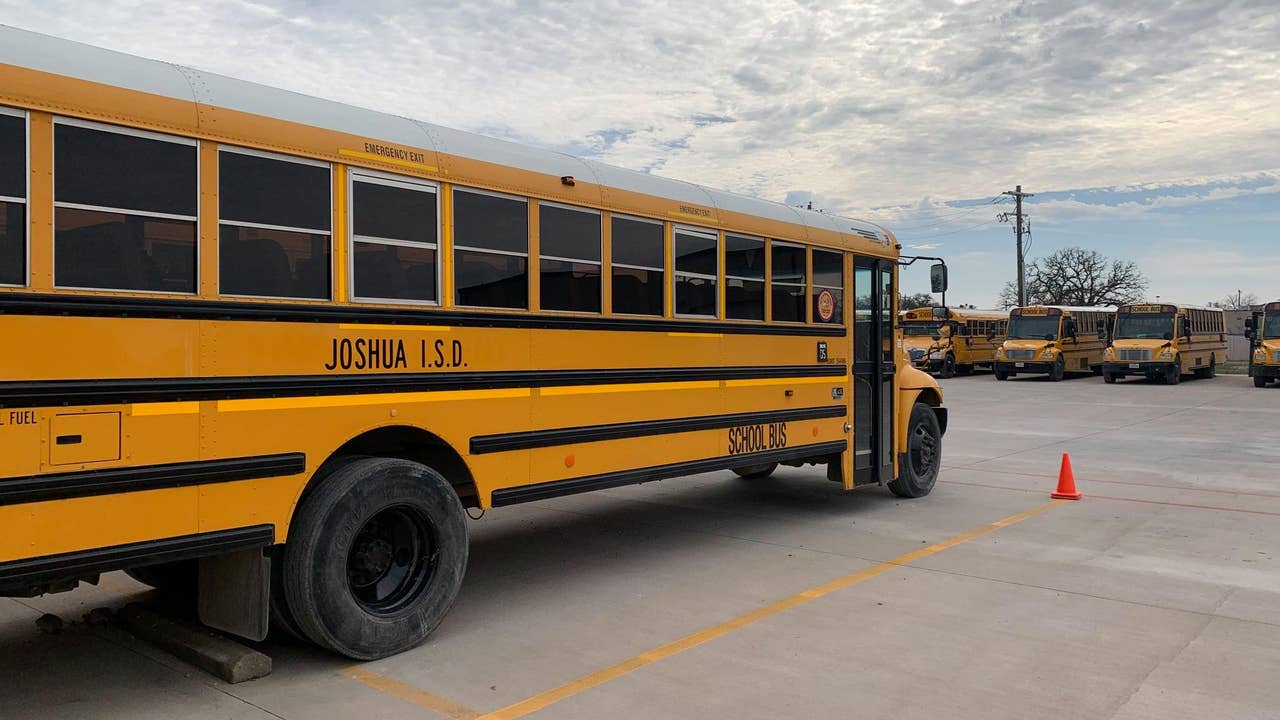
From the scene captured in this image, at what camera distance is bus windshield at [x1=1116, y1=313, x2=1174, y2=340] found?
96.7 feet

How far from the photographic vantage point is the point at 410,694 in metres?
4.27

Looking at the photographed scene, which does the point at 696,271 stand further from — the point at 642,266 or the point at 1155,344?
the point at 1155,344

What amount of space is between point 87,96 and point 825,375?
19.1 ft

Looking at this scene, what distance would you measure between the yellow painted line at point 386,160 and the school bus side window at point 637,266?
4.72ft

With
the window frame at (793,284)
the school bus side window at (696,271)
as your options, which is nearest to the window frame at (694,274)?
the school bus side window at (696,271)

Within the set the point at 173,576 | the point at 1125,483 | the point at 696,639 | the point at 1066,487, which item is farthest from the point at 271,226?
the point at 1125,483

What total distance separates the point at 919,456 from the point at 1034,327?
82.8ft

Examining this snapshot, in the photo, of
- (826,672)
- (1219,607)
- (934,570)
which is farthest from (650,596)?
(1219,607)

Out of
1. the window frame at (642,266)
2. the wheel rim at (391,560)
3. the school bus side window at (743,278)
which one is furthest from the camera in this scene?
the school bus side window at (743,278)

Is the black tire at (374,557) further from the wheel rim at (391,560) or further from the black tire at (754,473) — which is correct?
the black tire at (754,473)

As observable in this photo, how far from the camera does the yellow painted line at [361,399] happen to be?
4.20m

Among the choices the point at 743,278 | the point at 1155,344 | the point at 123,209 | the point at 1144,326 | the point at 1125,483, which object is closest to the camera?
the point at 123,209

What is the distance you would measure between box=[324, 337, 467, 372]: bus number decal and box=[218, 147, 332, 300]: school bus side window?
270 mm

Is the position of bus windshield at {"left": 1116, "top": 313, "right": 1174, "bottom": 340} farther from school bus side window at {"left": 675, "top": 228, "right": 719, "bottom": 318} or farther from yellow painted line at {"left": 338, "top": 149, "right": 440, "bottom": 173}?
yellow painted line at {"left": 338, "top": 149, "right": 440, "bottom": 173}
